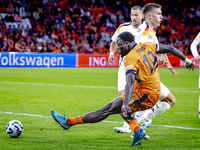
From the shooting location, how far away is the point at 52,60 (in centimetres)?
2408

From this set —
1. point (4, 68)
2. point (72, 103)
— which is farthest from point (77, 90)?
point (4, 68)

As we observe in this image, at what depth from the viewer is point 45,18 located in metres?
27.4

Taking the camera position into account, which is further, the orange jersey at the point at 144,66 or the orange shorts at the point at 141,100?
the orange shorts at the point at 141,100

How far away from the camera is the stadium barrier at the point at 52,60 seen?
2286cm

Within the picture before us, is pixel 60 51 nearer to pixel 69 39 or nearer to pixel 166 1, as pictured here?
pixel 69 39

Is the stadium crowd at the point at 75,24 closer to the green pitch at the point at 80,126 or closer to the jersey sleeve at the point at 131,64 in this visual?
the green pitch at the point at 80,126

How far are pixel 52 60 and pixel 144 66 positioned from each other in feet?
65.8

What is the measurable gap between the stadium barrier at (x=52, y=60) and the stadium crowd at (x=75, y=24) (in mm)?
1512

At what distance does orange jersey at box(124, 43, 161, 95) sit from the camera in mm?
4352

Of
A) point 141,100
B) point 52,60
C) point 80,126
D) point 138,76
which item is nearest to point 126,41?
point 138,76

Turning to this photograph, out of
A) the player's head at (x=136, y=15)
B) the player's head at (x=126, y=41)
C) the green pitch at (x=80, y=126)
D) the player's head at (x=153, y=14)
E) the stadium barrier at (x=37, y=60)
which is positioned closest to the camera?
the player's head at (x=126, y=41)

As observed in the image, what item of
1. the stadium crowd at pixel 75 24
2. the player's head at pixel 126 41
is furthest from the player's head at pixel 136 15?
the stadium crowd at pixel 75 24

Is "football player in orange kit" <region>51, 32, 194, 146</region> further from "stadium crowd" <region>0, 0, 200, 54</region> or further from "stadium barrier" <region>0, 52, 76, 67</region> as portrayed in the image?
"stadium crowd" <region>0, 0, 200, 54</region>

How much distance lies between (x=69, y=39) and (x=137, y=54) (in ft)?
75.7
